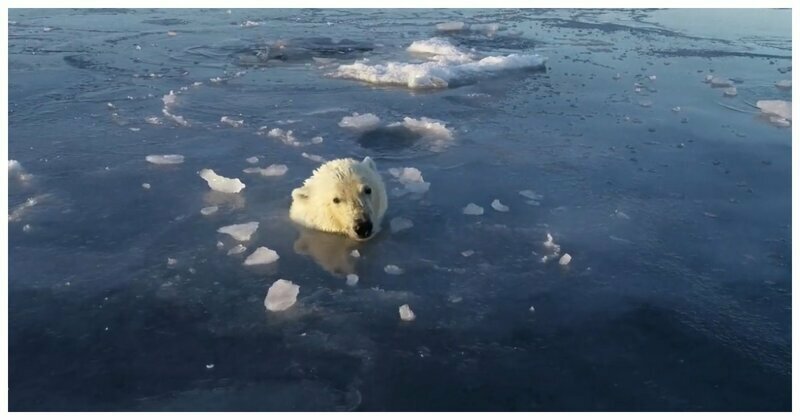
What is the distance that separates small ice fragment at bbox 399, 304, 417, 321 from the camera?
364 cm

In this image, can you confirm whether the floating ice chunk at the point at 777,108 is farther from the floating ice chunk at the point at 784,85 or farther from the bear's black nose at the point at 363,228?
the bear's black nose at the point at 363,228

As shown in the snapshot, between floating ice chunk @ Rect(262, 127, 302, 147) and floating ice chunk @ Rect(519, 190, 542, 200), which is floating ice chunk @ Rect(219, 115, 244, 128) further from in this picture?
floating ice chunk @ Rect(519, 190, 542, 200)

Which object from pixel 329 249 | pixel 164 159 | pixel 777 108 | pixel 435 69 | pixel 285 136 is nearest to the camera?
pixel 329 249

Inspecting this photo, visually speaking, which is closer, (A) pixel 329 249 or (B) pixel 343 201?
(A) pixel 329 249

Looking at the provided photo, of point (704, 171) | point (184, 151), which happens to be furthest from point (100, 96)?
point (704, 171)

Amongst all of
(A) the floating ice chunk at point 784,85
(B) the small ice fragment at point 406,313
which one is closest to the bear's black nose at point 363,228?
(B) the small ice fragment at point 406,313

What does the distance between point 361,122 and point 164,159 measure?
2129mm

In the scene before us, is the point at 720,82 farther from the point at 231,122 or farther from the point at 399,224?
the point at 231,122

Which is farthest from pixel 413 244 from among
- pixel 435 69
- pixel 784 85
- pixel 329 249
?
pixel 784 85

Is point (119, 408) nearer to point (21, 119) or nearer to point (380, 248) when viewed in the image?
point (380, 248)

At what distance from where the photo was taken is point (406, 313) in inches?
144

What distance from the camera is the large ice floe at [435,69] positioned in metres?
8.92

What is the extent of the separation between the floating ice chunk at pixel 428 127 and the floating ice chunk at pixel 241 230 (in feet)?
8.51

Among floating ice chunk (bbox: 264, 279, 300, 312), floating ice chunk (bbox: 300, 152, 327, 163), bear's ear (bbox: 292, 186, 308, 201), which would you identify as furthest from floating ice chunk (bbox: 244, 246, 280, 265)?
floating ice chunk (bbox: 300, 152, 327, 163)
